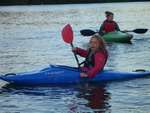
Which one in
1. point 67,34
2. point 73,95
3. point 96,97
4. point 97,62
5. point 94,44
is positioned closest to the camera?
point 96,97

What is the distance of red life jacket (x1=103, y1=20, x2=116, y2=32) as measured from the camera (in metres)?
25.5

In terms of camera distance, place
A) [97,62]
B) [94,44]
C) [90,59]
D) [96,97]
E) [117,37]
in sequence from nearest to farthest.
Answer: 1. [96,97]
2. [94,44]
3. [97,62]
4. [90,59]
5. [117,37]

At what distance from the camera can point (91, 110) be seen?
1256 centimetres

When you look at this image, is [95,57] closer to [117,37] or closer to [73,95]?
[73,95]

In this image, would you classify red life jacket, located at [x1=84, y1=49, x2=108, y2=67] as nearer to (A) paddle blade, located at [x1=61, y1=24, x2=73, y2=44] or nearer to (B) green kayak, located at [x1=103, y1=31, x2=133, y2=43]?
(A) paddle blade, located at [x1=61, y1=24, x2=73, y2=44]

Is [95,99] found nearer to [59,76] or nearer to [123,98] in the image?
[123,98]

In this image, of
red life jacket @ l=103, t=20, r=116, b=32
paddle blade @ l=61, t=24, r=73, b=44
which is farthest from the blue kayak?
red life jacket @ l=103, t=20, r=116, b=32

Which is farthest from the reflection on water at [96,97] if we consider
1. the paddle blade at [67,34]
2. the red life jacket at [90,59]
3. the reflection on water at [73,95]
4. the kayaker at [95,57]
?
the paddle blade at [67,34]

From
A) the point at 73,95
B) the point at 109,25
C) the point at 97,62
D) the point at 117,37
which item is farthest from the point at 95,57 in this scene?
the point at 117,37

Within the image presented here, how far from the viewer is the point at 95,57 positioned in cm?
1473

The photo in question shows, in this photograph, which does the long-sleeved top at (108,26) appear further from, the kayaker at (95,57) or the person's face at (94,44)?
the person's face at (94,44)

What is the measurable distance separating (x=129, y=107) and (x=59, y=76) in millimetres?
2881

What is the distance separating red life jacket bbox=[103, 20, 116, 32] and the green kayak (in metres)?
0.18

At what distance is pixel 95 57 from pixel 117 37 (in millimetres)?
11713
